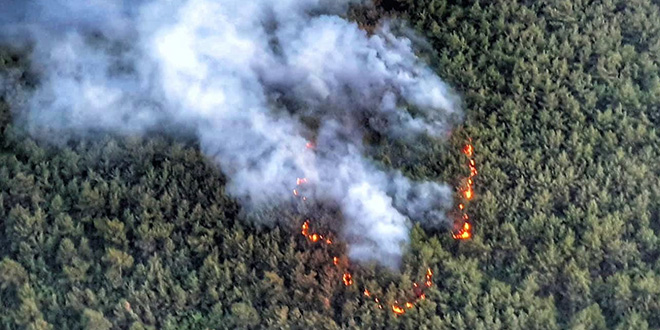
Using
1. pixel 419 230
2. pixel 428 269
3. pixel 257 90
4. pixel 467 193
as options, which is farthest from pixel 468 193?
pixel 257 90

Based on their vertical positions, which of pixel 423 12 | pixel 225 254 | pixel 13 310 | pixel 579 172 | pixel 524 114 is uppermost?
pixel 423 12

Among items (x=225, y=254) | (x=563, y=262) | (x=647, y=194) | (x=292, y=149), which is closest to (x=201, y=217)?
(x=225, y=254)

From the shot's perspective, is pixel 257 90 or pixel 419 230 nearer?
pixel 419 230

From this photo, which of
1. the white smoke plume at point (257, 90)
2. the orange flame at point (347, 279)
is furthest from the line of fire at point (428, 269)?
the white smoke plume at point (257, 90)

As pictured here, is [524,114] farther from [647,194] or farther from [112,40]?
[112,40]

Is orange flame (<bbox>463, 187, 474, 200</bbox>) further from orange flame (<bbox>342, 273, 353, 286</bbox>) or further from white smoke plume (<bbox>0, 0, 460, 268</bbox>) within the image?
orange flame (<bbox>342, 273, 353, 286</bbox>)

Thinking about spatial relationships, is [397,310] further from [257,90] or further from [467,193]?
[257,90]
